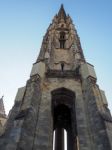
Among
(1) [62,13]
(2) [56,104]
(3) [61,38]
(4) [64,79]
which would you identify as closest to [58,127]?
(2) [56,104]

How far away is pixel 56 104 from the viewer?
15.2m

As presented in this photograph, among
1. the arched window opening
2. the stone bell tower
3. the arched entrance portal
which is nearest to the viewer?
the stone bell tower

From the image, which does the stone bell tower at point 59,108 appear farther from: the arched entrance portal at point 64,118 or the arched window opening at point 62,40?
the arched window opening at point 62,40

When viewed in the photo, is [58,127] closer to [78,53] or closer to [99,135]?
[78,53]

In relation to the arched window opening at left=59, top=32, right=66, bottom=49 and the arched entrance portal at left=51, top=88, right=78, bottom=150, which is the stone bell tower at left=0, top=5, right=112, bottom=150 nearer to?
the arched entrance portal at left=51, top=88, right=78, bottom=150

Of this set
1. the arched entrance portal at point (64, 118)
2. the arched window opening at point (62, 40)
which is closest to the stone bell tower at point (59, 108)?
the arched entrance portal at point (64, 118)

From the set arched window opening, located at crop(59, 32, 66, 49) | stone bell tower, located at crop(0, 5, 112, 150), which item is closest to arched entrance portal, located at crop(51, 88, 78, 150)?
stone bell tower, located at crop(0, 5, 112, 150)

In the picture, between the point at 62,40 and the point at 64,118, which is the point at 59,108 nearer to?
the point at 64,118

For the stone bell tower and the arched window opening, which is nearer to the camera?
the stone bell tower

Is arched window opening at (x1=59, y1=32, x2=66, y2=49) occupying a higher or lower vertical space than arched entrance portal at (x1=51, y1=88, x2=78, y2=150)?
higher

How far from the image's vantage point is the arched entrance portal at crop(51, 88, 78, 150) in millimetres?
14291

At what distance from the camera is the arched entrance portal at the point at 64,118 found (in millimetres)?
14291

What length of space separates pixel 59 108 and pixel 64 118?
106 cm

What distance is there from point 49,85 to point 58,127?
4.43 metres
